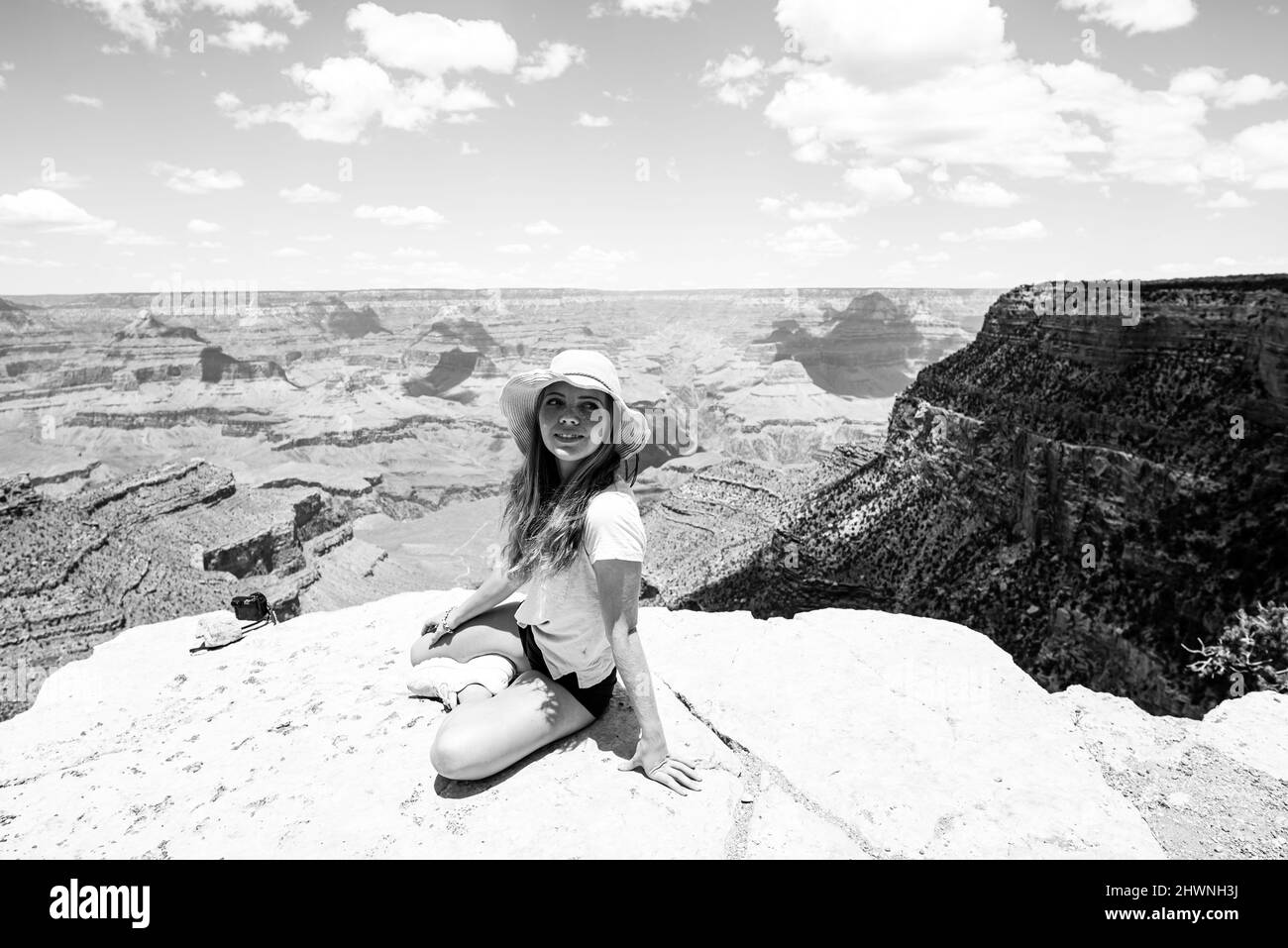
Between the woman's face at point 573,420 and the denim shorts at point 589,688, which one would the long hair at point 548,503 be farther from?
the denim shorts at point 589,688

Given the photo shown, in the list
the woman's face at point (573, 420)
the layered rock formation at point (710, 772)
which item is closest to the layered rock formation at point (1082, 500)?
the layered rock formation at point (710, 772)

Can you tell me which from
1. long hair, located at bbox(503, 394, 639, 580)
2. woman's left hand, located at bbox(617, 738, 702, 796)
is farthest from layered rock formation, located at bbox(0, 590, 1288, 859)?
long hair, located at bbox(503, 394, 639, 580)

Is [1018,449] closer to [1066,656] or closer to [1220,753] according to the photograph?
[1066,656]

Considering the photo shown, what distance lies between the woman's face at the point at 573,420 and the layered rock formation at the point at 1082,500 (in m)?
18.0

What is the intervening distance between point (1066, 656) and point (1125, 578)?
2.76 metres

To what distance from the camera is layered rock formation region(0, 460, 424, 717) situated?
2830cm

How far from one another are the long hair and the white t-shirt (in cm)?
7

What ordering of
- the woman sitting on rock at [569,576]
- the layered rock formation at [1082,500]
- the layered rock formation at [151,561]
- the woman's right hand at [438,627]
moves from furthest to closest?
the layered rock formation at [151,561] < the layered rock formation at [1082,500] < the woman's right hand at [438,627] < the woman sitting on rock at [569,576]

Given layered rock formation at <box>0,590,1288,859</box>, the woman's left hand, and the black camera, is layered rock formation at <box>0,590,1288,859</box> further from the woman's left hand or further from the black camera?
the black camera

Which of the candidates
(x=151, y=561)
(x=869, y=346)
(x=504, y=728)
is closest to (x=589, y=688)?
(x=504, y=728)

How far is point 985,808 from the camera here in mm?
3615

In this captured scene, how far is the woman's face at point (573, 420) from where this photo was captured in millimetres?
3703
